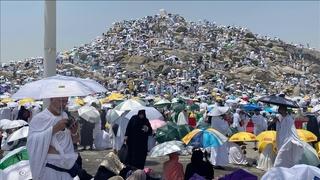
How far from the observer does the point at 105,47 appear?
64.4 metres

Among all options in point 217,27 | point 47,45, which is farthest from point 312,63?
point 47,45

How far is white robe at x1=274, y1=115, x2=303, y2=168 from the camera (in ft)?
28.7

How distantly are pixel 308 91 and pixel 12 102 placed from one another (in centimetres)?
3816

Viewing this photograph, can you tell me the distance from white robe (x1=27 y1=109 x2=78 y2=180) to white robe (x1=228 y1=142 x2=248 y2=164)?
8793 millimetres

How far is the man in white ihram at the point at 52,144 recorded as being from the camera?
16.4 ft

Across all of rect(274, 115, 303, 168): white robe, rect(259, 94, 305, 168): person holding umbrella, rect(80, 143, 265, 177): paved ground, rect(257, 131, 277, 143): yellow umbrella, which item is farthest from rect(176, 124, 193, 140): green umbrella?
rect(274, 115, 303, 168): white robe

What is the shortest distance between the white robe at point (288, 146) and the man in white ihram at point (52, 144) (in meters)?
4.44

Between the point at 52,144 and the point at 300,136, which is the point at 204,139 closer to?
the point at 300,136

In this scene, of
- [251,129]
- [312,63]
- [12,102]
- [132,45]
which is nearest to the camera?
[251,129]

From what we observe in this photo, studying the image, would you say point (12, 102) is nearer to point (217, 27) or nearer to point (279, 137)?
point (279, 137)

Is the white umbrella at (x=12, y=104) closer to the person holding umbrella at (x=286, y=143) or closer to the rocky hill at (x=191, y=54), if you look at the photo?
the person holding umbrella at (x=286, y=143)

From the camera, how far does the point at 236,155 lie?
44.5 feet

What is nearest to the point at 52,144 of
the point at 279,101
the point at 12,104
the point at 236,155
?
the point at 279,101

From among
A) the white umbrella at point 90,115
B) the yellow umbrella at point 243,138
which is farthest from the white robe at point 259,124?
the white umbrella at point 90,115
